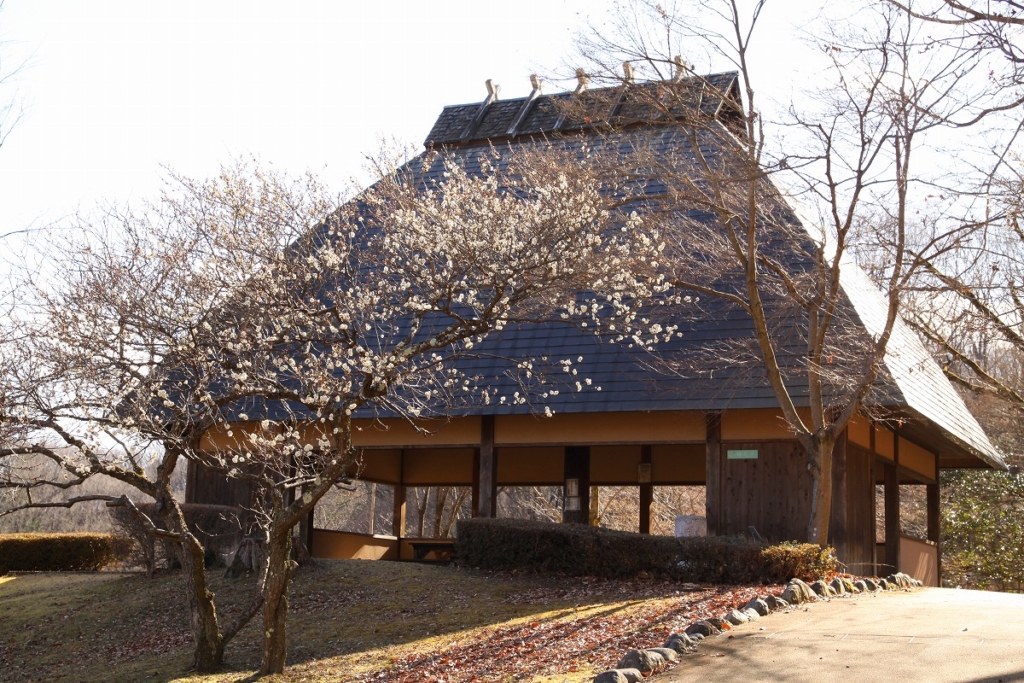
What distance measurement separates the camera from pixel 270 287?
36.3 ft

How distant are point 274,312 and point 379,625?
12.6 ft

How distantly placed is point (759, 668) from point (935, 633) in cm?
209

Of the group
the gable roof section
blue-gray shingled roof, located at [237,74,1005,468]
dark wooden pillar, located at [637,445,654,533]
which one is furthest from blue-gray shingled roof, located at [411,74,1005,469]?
dark wooden pillar, located at [637,445,654,533]

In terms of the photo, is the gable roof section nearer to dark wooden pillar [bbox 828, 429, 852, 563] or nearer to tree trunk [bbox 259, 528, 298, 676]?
dark wooden pillar [bbox 828, 429, 852, 563]

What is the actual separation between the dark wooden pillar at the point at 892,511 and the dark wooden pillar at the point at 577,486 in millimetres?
5366

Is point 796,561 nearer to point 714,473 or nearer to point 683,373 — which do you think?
point 714,473

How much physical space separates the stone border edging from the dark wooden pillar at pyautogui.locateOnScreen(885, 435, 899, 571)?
167 inches

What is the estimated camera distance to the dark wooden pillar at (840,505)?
47.3 ft

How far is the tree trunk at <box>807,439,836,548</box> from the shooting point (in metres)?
12.6

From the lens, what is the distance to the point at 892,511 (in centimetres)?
1797

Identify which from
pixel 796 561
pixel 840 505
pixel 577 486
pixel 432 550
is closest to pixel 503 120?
pixel 577 486

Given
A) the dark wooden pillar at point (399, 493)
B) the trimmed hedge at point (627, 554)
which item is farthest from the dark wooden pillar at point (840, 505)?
the dark wooden pillar at point (399, 493)

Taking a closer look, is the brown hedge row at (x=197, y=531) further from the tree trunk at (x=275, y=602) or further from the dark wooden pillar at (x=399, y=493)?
the dark wooden pillar at (x=399, y=493)

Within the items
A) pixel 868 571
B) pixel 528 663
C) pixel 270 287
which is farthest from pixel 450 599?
pixel 868 571
